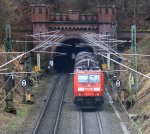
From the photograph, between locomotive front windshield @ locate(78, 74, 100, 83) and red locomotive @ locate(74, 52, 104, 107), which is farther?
locomotive front windshield @ locate(78, 74, 100, 83)

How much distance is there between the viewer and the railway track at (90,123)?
91.1ft

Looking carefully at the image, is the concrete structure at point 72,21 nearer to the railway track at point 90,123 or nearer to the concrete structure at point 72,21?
the concrete structure at point 72,21

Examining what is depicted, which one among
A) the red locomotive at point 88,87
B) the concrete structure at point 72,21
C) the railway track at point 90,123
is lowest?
the railway track at point 90,123

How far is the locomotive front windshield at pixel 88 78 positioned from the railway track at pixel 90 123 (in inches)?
81.5

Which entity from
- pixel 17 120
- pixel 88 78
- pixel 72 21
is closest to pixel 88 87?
pixel 88 78

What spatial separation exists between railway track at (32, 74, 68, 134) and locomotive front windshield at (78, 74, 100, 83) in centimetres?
250

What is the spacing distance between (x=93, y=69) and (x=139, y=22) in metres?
29.1

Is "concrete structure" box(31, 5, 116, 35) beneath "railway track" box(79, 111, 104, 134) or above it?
above

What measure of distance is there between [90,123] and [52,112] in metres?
4.63

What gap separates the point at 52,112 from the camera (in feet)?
112

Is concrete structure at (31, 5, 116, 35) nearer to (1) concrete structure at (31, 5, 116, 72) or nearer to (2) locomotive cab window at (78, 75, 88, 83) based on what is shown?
(1) concrete structure at (31, 5, 116, 72)

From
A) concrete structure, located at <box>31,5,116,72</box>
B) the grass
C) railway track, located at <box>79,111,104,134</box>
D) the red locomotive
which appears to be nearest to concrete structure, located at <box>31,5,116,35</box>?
concrete structure, located at <box>31,5,116,72</box>

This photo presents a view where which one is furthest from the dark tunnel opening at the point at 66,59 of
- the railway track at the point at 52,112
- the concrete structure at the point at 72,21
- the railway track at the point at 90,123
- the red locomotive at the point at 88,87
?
the railway track at the point at 90,123

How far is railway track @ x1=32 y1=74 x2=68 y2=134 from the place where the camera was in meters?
28.3
